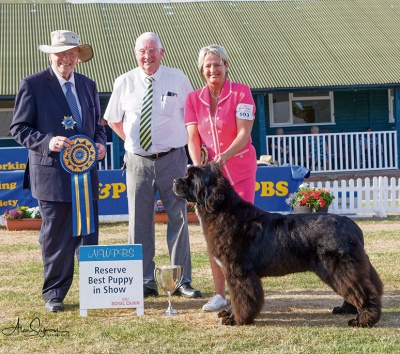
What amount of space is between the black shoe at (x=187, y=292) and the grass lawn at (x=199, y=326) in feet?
0.28

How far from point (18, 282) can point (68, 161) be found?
1944 millimetres

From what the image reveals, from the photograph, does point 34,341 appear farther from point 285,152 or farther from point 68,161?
point 285,152

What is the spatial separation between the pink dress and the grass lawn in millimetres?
1046

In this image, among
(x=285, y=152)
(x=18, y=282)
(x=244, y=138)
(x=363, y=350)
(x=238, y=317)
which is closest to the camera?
(x=363, y=350)

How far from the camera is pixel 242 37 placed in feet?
67.2

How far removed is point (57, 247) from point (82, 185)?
55 centimetres

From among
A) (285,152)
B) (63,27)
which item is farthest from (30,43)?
(285,152)

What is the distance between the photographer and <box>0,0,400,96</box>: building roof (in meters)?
18.3

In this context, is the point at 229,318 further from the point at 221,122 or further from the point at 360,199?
the point at 360,199

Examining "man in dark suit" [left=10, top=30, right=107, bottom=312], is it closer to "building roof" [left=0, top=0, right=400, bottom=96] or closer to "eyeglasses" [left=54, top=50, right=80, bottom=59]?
"eyeglasses" [left=54, top=50, right=80, bottom=59]

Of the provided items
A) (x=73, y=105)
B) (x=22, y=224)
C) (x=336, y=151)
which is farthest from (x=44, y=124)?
(x=336, y=151)

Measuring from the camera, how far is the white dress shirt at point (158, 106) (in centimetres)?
587

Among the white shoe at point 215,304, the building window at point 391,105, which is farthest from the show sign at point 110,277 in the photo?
the building window at point 391,105

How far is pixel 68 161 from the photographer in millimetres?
5469
